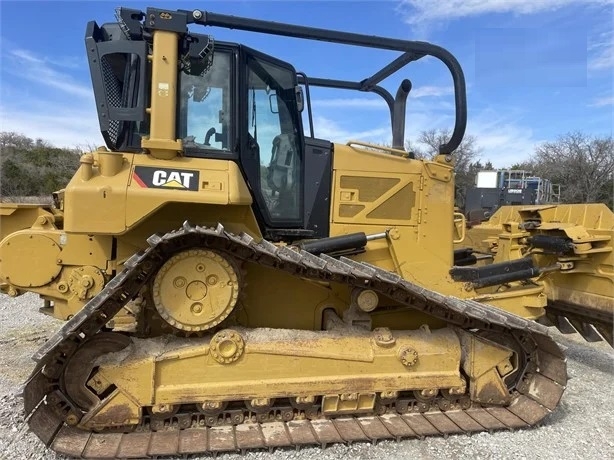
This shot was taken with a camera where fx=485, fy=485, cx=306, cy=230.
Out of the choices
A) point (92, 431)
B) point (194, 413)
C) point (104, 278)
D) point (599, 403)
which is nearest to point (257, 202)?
point (104, 278)

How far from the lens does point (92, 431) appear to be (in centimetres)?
346

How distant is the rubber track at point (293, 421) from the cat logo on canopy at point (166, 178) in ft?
1.12

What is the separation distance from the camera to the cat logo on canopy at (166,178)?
3.44 meters

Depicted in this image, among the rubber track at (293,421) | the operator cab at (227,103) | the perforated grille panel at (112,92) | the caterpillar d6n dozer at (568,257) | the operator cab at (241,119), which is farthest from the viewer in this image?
the caterpillar d6n dozer at (568,257)

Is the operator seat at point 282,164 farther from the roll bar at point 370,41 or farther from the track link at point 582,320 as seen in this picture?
the track link at point 582,320

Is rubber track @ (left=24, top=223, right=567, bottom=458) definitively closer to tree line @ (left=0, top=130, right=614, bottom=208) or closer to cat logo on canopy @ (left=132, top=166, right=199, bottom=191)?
cat logo on canopy @ (left=132, top=166, right=199, bottom=191)

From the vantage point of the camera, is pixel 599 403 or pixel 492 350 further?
pixel 599 403

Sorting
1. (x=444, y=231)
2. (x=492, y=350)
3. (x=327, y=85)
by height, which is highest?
(x=327, y=85)

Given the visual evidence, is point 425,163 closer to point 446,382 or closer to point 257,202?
point 257,202

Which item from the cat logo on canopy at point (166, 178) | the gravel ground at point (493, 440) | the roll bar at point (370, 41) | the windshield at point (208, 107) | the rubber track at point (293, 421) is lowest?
the gravel ground at point (493, 440)

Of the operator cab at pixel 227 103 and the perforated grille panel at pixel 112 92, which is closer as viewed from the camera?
the operator cab at pixel 227 103

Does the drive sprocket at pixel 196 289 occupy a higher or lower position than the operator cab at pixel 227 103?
lower

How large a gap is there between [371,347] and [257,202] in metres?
1.51

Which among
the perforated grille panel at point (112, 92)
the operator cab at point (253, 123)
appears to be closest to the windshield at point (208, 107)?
the operator cab at point (253, 123)
